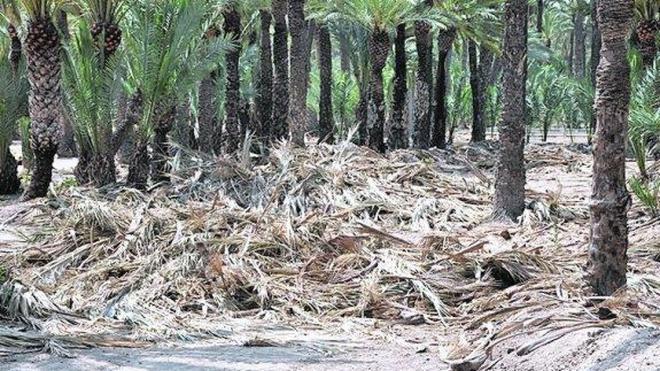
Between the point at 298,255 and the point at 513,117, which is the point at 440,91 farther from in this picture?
the point at 298,255

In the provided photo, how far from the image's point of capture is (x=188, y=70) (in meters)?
15.6

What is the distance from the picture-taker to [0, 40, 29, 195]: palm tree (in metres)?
16.9

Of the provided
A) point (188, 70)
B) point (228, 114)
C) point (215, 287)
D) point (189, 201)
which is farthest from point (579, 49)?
point (215, 287)

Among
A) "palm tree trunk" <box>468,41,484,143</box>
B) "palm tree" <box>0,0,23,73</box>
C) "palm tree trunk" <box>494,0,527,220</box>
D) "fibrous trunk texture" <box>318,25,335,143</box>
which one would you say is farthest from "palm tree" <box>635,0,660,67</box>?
"palm tree" <box>0,0,23,73</box>

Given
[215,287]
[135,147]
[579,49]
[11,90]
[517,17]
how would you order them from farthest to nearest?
1. [579,49]
2. [11,90]
3. [135,147]
4. [517,17]
5. [215,287]

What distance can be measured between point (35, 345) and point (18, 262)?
355 centimetres

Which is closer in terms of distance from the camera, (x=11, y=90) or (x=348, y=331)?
(x=348, y=331)

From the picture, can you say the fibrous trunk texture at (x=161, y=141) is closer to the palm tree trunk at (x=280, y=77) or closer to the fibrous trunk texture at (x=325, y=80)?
the palm tree trunk at (x=280, y=77)

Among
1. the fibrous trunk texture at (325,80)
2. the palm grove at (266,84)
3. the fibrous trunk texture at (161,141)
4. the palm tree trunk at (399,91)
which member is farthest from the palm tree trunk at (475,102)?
the fibrous trunk texture at (161,141)

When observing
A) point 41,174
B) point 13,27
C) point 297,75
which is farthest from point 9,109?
point 297,75

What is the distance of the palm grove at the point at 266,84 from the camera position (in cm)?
639

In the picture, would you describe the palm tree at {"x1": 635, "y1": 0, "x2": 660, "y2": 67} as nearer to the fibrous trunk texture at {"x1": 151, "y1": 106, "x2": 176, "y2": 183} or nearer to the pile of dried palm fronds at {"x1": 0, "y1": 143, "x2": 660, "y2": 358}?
the pile of dried palm fronds at {"x1": 0, "y1": 143, "x2": 660, "y2": 358}

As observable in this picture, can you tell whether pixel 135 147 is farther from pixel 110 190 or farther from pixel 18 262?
pixel 18 262

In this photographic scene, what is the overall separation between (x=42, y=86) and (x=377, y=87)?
7843 mm
